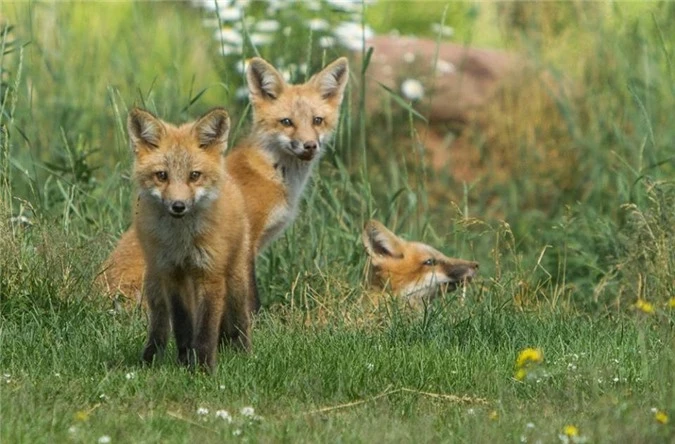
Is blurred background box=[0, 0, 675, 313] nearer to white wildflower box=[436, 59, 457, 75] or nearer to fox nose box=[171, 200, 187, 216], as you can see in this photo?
white wildflower box=[436, 59, 457, 75]

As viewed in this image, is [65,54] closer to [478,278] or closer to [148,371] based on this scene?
[478,278]

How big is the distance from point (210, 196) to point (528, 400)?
5.84 feet

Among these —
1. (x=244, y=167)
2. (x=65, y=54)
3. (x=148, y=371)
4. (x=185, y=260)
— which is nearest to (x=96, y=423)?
(x=148, y=371)

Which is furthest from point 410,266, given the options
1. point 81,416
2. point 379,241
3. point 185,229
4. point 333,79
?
point 81,416

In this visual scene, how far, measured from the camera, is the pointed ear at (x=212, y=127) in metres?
6.12

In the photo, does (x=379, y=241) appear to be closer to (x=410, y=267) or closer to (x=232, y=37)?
(x=410, y=267)

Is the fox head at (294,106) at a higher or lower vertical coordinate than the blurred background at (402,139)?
higher

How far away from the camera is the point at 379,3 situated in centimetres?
1777

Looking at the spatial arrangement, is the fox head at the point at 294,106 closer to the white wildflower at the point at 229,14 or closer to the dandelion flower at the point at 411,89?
the white wildflower at the point at 229,14

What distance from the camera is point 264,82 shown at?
8500 mm

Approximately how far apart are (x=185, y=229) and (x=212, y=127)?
0.54m

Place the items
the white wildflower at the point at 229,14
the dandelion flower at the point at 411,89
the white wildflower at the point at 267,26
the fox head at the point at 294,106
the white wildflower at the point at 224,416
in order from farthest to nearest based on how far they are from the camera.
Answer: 1. the dandelion flower at the point at 411,89
2. the white wildflower at the point at 229,14
3. the white wildflower at the point at 267,26
4. the fox head at the point at 294,106
5. the white wildflower at the point at 224,416

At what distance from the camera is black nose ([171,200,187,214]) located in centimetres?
582

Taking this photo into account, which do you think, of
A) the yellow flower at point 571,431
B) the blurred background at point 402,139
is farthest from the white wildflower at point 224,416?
the blurred background at point 402,139
